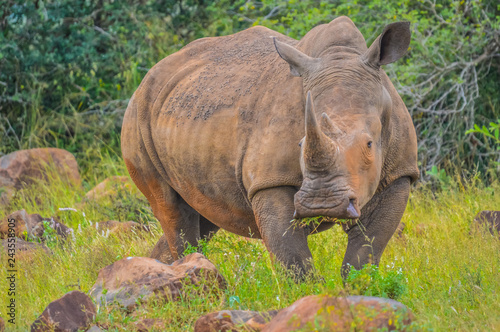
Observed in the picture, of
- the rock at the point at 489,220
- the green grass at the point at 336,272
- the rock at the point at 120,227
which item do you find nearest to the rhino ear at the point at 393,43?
the green grass at the point at 336,272

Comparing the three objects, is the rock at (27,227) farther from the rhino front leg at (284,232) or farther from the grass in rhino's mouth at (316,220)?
the grass in rhino's mouth at (316,220)

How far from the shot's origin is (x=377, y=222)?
4.80 metres

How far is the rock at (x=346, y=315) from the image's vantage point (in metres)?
3.29

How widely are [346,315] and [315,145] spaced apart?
38.6 inches

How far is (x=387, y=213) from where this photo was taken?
4.81 metres

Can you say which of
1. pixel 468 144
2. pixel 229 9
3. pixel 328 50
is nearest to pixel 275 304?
pixel 328 50

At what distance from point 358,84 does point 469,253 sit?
1614 mm

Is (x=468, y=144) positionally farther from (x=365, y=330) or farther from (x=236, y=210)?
(x=365, y=330)

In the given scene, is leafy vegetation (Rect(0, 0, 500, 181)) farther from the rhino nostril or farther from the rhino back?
the rhino nostril

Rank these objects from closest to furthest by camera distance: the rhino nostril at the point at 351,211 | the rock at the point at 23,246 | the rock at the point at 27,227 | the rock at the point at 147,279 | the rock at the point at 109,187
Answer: the rhino nostril at the point at 351,211
the rock at the point at 147,279
the rock at the point at 23,246
the rock at the point at 27,227
the rock at the point at 109,187

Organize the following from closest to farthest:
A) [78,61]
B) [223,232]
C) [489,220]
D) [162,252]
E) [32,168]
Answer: [489,220] < [162,252] < [223,232] < [32,168] < [78,61]

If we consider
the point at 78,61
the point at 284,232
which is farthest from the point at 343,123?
the point at 78,61

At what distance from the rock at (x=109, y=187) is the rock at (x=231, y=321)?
543cm

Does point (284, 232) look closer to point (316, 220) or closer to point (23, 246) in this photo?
point (316, 220)
